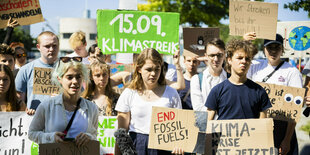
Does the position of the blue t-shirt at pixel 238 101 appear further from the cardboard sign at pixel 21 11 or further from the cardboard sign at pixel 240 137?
the cardboard sign at pixel 21 11

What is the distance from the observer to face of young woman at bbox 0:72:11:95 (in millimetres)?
4094

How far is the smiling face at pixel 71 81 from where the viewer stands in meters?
3.45

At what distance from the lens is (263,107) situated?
3.71 meters

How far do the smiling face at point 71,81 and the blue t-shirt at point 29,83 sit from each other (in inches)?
51.3

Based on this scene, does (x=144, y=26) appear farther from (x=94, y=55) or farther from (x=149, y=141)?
(x=149, y=141)

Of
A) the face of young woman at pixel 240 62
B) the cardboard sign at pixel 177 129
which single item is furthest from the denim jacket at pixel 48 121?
the face of young woman at pixel 240 62

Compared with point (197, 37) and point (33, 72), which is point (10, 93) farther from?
point (197, 37)

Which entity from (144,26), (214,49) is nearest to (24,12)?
(144,26)

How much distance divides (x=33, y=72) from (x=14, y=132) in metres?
0.82

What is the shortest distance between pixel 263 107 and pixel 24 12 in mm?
4222

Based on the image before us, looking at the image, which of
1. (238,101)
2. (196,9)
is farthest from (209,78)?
(196,9)

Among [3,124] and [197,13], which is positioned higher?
[197,13]

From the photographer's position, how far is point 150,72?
148 inches

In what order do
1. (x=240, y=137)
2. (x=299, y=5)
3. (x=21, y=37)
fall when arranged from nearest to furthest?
(x=240, y=137) → (x=299, y=5) → (x=21, y=37)
